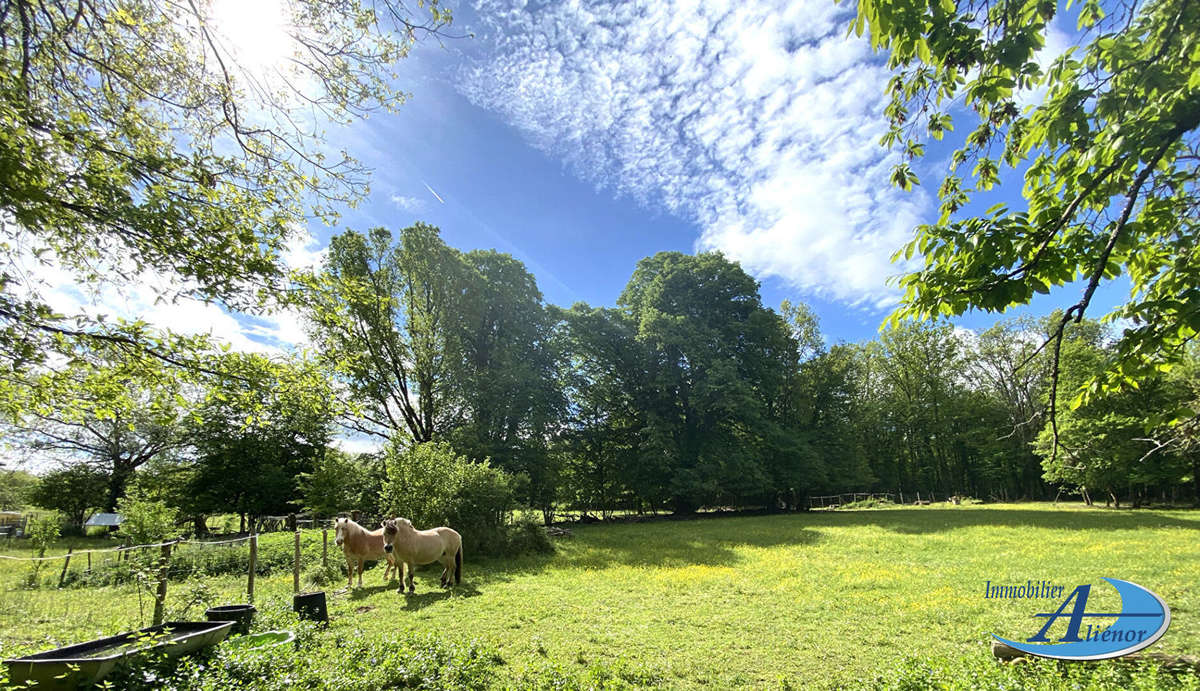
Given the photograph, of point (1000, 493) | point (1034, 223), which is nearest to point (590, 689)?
point (1034, 223)

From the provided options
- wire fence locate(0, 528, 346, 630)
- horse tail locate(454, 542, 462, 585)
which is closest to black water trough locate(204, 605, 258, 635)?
wire fence locate(0, 528, 346, 630)

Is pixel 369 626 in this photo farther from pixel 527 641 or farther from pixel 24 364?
pixel 24 364

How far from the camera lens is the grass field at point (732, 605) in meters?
5.70

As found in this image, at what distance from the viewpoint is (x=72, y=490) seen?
A: 2628 cm

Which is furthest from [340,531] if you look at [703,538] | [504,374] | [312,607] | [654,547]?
[504,374]

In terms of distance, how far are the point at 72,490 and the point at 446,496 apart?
90.5 ft

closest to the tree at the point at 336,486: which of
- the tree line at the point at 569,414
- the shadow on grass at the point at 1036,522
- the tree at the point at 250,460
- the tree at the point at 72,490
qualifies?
the tree line at the point at 569,414

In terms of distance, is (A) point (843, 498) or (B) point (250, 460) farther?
(A) point (843, 498)

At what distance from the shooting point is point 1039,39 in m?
2.49

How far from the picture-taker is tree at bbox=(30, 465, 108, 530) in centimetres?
2605

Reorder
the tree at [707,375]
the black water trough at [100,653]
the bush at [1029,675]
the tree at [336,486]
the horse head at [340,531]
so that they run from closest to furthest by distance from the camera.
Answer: the black water trough at [100,653]
the bush at [1029,675]
the horse head at [340,531]
the tree at [336,486]
the tree at [707,375]

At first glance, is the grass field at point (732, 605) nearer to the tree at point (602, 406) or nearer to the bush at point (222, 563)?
the bush at point (222, 563)

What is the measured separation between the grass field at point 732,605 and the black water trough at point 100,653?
81 centimetres

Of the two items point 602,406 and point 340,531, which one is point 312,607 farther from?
point 602,406
